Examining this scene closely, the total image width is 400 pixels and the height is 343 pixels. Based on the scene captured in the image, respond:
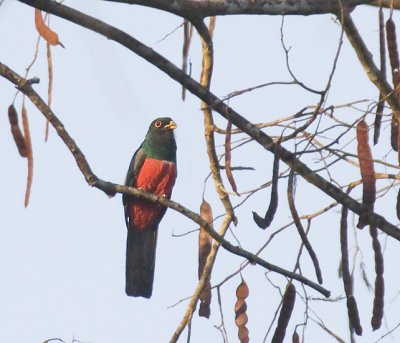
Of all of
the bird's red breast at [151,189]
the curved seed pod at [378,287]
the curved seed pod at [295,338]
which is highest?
the bird's red breast at [151,189]

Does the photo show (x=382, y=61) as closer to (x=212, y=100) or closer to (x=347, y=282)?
(x=212, y=100)

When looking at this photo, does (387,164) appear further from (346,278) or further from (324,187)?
(346,278)

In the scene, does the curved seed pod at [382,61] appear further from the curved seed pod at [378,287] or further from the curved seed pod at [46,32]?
the curved seed pod at [46,32]

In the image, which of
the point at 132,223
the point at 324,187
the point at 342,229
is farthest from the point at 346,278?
the point at 132,223

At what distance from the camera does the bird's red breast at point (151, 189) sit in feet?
22.6

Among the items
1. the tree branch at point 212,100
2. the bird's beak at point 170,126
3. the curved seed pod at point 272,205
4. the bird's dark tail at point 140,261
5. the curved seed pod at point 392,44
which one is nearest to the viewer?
the curved seed pod at point 272,205

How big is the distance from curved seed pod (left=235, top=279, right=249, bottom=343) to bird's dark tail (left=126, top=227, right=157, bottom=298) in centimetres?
271

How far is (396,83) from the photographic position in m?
3.64

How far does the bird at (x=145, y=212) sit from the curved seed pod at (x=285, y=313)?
11.0 ft

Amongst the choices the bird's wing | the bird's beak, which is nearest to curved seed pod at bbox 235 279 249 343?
the bird's wing

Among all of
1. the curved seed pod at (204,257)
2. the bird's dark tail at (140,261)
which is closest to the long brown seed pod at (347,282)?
the curved seed pod at (204,257)

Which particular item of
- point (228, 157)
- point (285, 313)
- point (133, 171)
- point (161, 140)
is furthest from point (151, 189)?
point (285, 313)

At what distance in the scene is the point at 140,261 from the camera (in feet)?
22.3

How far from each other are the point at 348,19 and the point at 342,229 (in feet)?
4.09
